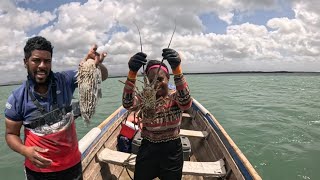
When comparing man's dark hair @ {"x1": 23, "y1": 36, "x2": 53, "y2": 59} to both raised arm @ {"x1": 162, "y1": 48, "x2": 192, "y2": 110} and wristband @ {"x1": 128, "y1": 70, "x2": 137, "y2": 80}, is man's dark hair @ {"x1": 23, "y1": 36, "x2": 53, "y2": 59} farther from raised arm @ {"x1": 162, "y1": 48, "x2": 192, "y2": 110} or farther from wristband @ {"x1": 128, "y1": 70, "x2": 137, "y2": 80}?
raised arm @ {"x1": 162, "y1": 48, "x2": 192, "y2": 110}

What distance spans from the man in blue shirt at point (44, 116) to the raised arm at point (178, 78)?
2.26ft

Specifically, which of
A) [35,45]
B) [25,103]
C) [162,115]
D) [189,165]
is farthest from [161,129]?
[189,165]

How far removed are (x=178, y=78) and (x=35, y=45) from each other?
145 cm

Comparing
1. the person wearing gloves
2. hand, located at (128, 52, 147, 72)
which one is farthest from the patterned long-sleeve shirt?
hand, located at (128, 52, 147, 72)

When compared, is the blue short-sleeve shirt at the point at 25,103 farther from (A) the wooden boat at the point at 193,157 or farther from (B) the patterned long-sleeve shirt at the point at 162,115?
(A) the wooden boat at the point at 193,157

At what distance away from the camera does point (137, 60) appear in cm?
295

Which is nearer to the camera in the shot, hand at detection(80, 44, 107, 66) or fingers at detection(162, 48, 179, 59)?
hand at detection(80, 44, 107, 66)

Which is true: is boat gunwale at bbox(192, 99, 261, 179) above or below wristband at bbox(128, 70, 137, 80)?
below

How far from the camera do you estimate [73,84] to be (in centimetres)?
283

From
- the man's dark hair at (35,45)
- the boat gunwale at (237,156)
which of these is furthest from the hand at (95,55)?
the boat gunwale at (237,156)

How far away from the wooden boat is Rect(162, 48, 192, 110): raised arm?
174cm

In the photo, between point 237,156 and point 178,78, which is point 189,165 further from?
point 178,78

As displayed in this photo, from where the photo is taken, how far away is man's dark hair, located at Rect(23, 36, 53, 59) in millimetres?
2465

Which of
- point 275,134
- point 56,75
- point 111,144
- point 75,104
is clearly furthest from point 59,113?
point 275,134
